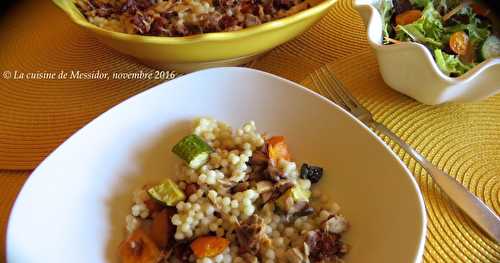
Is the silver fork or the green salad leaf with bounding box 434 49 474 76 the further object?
the green salad leaf with bounding box 434 49 474 76

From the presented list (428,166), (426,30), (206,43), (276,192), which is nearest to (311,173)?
(276,192)

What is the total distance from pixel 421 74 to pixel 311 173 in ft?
1.02

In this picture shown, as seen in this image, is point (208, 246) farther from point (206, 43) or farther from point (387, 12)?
point (387, 12)

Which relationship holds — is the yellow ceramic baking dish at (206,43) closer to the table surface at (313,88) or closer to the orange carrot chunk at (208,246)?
the table surface at (313,88)

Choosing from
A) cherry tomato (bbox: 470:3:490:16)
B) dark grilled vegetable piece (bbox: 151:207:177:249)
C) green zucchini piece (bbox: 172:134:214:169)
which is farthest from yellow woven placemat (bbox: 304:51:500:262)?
dark grilled vegetable piece (bbox: 151:207:177:249)

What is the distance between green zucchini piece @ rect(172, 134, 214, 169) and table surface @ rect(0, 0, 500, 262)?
1.08 feet

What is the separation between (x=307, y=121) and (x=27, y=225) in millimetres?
550

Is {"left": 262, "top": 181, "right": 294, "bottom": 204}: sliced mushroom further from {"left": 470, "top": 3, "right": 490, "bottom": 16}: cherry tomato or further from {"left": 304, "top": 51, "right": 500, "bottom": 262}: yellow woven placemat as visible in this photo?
{"left": 470, "top": 3, "right": 490, "bottom": 16}: cherry tomato

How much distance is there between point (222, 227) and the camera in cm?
81

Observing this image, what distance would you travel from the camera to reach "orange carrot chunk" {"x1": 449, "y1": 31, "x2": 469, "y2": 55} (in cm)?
106

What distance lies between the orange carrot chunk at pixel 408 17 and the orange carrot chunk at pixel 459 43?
0.32ft

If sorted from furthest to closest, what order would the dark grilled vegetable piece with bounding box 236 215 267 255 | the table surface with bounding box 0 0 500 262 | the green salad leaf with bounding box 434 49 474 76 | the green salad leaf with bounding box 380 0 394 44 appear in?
the green salad leaf with bounding box 380 0 394 44, the green salad leaf with bounding box 434 49 474 76, the table surface with bounding box 0 0 500 262, the dark grilled vegetable piece with bounding box 236 215 267 255

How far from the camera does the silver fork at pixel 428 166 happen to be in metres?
0.81

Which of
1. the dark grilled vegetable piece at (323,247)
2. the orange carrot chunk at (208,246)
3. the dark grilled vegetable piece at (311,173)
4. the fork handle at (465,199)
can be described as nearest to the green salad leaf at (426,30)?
the fork handle at (465,199)
